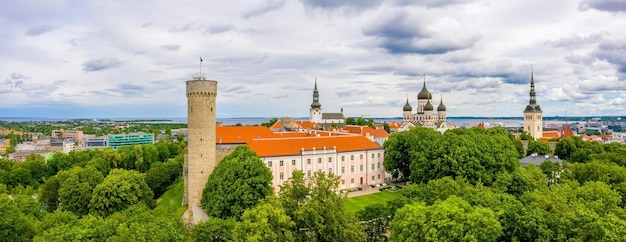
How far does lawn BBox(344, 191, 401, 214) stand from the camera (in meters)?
48.0

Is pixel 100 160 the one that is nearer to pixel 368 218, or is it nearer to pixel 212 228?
pixel 212 228

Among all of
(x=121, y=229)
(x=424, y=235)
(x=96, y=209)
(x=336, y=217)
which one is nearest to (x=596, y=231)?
(x=424, y=235)

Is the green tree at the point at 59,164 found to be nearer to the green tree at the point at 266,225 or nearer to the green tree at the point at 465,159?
the green tree at the point at 465,159

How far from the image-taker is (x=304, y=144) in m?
57.4

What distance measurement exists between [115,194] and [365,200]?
94.1 ft

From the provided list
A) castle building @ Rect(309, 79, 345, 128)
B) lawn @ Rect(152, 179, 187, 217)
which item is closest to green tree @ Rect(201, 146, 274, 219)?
lawn @ Rect(152, 179, 187, 217)

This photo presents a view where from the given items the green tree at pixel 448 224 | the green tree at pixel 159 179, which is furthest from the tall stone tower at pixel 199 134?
the green tree at pixel 448 224

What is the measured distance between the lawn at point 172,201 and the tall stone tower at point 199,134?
342 centimetres

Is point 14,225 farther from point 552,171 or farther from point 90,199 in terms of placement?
point 552,171

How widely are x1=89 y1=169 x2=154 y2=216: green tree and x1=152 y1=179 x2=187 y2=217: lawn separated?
10.3 feet

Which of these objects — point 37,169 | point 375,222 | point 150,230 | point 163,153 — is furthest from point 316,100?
point 150,230

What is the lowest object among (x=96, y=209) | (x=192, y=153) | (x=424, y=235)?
(x=96, y=209)

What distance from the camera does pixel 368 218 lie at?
33344mm

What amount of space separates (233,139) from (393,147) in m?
23.3
